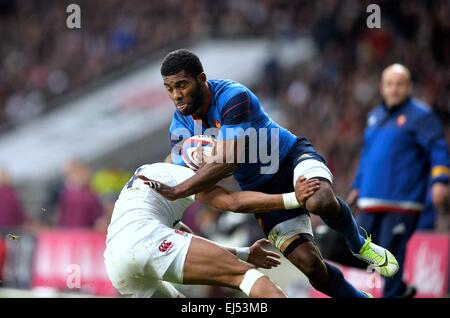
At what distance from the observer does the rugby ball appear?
667 centimetres

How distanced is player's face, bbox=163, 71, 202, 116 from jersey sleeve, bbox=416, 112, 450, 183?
9.34ft

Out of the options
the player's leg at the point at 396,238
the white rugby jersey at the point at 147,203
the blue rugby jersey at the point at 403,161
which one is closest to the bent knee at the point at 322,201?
the white rugby jersey at the point at 147,203

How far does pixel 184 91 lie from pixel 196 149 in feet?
1.39

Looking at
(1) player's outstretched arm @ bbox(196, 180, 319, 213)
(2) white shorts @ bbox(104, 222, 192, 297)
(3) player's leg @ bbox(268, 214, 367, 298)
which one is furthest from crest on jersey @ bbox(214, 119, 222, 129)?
(2) white shorts @ bbox(104, 222, 192, 297)

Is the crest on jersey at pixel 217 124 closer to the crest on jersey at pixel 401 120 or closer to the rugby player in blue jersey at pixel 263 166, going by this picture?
the rugby player in blue jersey at pixel 263 166

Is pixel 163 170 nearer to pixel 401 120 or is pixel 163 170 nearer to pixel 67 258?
pixel 401 120

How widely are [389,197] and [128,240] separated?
3.46m

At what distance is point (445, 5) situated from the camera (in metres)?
17.4

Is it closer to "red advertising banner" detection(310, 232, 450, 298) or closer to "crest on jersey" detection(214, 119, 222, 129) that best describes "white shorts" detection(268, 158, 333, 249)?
"crest on jersey" detection(214, 119, 222, 129)

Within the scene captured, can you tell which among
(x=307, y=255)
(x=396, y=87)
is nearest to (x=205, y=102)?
(x=307, y=255)

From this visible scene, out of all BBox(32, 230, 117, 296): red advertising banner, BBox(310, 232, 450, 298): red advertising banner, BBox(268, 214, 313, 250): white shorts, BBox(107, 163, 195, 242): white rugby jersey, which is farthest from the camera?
BBox(32, 230, 117, 296): red advertising banner

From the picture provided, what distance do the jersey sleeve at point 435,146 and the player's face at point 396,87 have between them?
1.04 feet

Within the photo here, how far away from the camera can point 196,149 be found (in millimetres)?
6758

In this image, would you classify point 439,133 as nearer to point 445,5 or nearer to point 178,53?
point 178,53
